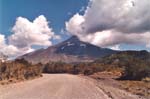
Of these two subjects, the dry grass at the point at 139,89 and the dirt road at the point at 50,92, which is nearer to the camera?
the dirt road at the point at 50,92

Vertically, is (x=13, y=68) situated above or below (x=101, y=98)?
Answer: above

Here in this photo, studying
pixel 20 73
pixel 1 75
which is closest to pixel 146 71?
pixel 20 73

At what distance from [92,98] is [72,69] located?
16017cm

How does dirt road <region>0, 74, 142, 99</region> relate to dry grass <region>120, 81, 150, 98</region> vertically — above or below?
above

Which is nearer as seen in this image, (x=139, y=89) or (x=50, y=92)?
(x=50, y=92)

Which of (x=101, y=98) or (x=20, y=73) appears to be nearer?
(x=101, y=98)

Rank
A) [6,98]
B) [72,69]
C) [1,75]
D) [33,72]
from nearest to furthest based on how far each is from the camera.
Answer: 1. [6,98]
2. [1,75]
3. [33,72]
4. [72,69]

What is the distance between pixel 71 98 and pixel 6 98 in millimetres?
5156

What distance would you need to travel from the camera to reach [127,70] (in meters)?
107

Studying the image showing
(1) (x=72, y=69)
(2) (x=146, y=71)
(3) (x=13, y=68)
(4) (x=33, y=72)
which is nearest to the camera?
(3) (x=13, y=68)

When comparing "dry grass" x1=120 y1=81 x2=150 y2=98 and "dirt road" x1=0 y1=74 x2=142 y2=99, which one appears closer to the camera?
"dirt road" x1=0 y1=74 x2=142 y2=99

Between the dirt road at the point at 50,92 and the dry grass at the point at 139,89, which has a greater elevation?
the dirt road at the point at 50,92

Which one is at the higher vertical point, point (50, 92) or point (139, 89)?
point (50, 92)

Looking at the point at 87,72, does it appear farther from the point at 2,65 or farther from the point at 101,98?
the point at 101,98
